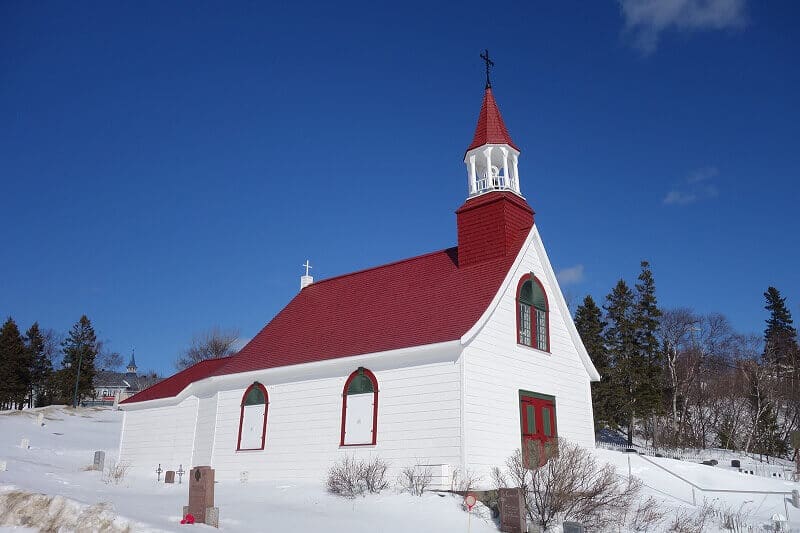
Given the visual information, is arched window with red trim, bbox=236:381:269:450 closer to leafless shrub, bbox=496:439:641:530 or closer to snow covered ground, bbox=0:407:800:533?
snow covered ground, bbox=0:407:800:533

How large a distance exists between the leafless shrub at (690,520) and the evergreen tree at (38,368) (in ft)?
231

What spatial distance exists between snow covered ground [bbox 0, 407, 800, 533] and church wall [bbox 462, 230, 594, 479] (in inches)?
84.3

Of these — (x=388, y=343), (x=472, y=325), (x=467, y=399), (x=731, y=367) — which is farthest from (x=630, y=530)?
(x=731, y=367)

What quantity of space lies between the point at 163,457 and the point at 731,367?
4579 cm

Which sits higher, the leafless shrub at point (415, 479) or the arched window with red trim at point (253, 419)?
the arched window with red trim at point (253, 419)

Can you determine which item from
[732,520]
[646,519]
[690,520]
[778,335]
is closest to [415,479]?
[646,519]

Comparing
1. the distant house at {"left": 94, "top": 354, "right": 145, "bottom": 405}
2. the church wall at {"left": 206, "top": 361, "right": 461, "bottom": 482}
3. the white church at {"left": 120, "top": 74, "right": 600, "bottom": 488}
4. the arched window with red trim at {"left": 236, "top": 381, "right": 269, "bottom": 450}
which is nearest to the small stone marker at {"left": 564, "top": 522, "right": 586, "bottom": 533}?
the white church at {"left": 120, "top": 74, "right": 600, "bottom": 488}

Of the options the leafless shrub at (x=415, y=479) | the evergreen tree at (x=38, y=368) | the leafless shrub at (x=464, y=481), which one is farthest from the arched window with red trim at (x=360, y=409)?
the evergreen tree at (x=38, y=368)

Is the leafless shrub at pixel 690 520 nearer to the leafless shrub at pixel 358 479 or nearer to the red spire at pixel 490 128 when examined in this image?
the leafless shrub at pixel 358 479

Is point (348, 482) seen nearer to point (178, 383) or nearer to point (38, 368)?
point (178, 383)

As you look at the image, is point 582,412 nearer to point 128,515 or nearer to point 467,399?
point 467,399

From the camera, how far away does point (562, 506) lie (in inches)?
531

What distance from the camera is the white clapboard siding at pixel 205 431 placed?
2428 cm

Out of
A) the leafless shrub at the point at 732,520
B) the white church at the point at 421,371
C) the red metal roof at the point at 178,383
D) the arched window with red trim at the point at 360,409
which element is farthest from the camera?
the red metal roof at the point at 178,383
